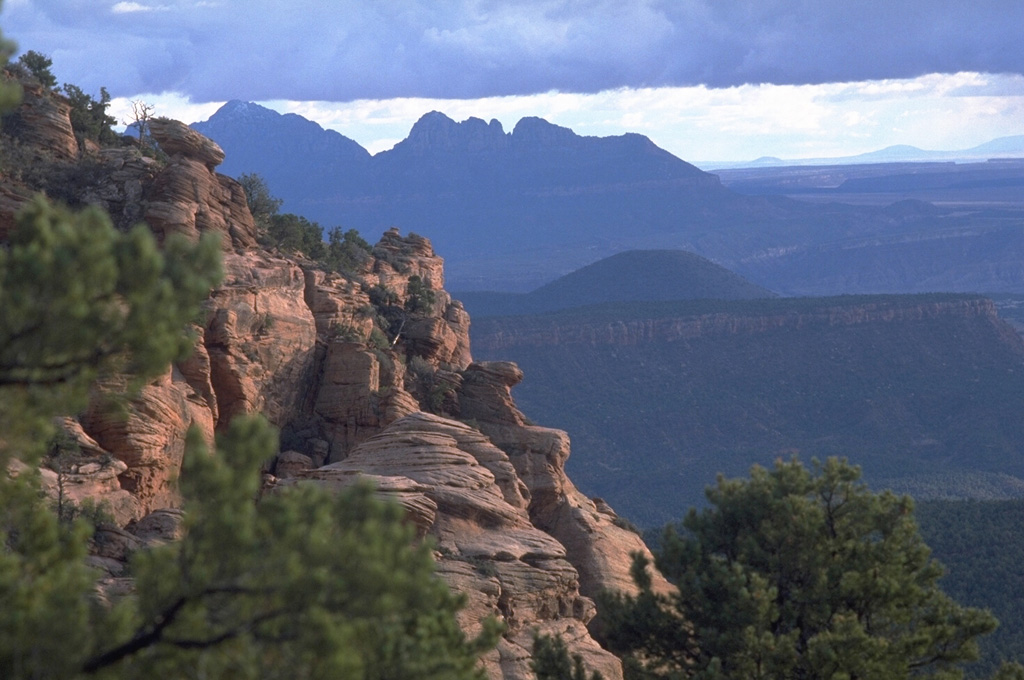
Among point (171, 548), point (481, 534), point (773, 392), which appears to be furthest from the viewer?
point (773, 392)

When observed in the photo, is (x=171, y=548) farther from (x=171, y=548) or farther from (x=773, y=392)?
(x=773, y=392)

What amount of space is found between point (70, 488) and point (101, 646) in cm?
1278

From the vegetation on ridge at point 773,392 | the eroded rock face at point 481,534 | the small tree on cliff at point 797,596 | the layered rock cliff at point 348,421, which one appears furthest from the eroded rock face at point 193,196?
the vegetation on ridge at point 773,392

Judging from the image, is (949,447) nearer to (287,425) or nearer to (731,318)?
(731,318)

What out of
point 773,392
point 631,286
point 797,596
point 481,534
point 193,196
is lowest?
point 773,392

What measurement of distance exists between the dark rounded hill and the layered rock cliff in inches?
4923

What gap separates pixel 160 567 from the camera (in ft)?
33.9

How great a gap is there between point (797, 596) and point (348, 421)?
15226 millimetres

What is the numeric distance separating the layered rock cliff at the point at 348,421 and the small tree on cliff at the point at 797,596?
3049 mm

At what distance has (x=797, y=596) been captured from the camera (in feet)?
65.5

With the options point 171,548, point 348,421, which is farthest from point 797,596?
point 348,421

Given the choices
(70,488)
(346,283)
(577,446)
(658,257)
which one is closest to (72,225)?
(70,488)

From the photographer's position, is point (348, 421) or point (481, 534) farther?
point (348, 421)

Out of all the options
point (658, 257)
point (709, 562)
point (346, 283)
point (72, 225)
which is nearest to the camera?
A: point (72, 225)
